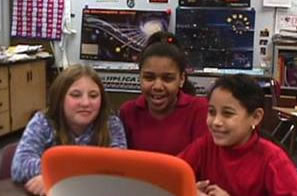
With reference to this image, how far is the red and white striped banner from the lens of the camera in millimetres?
5863

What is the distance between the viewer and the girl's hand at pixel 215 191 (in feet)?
4.86

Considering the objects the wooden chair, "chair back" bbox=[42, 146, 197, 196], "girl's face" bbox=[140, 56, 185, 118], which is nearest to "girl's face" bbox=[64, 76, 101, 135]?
"girl's face" bbox=[140, 56, 185, 118]

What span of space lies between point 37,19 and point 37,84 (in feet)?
2.64

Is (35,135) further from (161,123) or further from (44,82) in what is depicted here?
(44,82)

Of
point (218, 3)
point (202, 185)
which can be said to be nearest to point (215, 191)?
point (202, 185)

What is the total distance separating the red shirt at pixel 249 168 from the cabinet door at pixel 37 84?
4.11 m

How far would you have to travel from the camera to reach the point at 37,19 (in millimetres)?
5941

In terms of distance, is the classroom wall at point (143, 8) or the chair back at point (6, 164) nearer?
the chair back at point (6, 164)

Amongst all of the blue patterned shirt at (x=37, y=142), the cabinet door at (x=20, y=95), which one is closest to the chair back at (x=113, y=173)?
the blue patterned shirt at (x=37, y=142)

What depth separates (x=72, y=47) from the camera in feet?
19.4

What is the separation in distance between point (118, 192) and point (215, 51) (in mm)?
4601

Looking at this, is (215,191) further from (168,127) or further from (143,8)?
(143,8)

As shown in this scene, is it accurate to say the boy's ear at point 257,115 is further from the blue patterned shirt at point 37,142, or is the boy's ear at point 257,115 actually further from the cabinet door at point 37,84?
the cabinet door at point 37,84

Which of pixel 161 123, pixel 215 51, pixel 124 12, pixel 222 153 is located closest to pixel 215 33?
pixel 215 51
